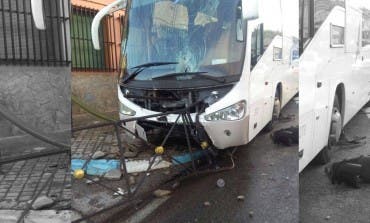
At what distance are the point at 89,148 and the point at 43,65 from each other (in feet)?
1.40

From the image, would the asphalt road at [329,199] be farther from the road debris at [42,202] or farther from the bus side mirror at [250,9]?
the road debris at [42,202]

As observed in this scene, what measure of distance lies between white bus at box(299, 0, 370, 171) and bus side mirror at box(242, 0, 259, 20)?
0.54 feet

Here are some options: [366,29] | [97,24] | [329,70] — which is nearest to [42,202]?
[97,24]

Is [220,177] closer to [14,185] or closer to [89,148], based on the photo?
[89,148]

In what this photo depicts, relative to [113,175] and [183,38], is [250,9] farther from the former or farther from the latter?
[113,175]

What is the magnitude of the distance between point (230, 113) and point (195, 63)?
0.17 meters

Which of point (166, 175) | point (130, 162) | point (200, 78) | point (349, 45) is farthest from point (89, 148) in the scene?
point (349, 45)

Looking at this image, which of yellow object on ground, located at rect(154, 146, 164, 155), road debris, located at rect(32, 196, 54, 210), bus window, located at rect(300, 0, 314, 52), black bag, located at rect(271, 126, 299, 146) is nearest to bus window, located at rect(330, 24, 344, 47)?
bus window, located at rect(300, 0, 314, 52)

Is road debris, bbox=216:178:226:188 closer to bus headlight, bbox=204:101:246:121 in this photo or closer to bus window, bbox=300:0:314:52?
bus headlight, bbox=204:101:246:121

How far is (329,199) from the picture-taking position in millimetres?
1200

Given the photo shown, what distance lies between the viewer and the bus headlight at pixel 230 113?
940 mm

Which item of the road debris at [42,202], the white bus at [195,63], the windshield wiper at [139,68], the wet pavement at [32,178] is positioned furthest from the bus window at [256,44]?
the road debris at [42,202]

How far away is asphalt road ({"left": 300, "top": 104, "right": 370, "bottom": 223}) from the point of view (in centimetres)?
117

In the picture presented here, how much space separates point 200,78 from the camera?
3.15 feet
